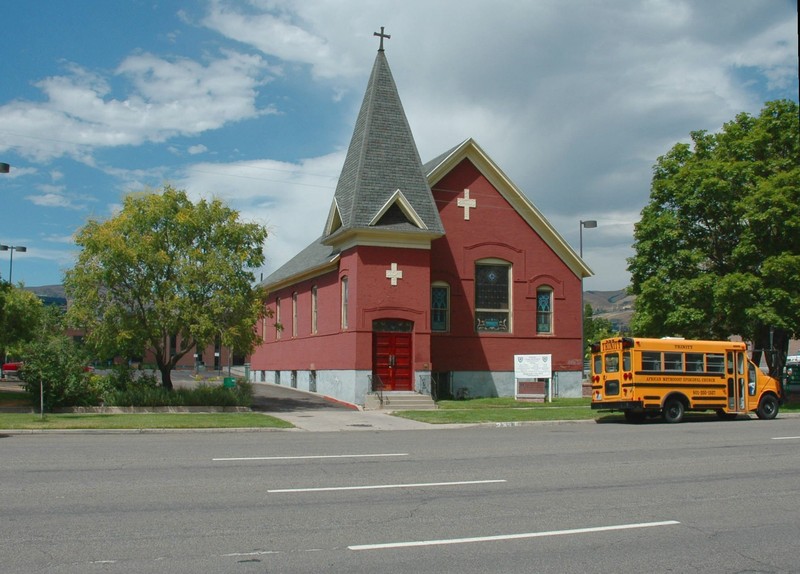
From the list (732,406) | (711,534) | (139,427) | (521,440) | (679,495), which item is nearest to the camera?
(711,534)

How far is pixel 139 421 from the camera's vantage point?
21344 millimetres

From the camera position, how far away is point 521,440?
17.9 meters

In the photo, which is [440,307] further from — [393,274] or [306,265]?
[306,265]

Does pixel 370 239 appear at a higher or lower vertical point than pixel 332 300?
higher

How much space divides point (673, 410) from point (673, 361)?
1451 mm

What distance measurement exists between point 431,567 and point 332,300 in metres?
26.7

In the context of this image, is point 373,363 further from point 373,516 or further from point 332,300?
point 373,516

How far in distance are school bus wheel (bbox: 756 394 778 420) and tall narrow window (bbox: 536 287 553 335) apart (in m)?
11.4

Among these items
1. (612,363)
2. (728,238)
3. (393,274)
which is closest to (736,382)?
(612,363)

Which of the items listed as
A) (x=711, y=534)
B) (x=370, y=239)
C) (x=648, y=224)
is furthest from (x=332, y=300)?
(x=711, y=534)

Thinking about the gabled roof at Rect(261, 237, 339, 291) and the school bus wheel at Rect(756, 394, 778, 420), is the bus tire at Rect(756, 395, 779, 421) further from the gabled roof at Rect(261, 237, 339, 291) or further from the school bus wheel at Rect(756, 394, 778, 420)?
the gabled roof at Rect(261, 237, 339, 291)

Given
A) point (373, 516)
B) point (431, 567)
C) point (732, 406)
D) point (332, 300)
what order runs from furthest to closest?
point (332, 300) < point (732, 406) < point (373, 516) < point (431, 567)

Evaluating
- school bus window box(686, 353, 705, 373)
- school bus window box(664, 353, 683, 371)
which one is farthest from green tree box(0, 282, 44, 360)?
school bus window box(686, 353, 705, 373)

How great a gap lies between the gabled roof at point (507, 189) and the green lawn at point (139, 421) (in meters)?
14.5
